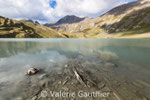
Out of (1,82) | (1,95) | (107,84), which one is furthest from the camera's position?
(1,82)

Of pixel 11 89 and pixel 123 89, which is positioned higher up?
pixel 123 89

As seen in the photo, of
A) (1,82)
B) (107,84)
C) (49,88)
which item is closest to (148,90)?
(107,84)

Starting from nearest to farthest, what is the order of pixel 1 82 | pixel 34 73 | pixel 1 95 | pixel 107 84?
pixel 1 95 < pixel 107 84 < pixel 1 82 < pixel 34 73

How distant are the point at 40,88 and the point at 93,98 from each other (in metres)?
6.25

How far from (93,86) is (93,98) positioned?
1944mm

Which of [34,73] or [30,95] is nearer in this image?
[30,95]

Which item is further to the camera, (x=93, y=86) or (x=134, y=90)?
(x=93, y=86)

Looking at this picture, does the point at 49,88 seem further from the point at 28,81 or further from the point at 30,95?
the point at 28,81

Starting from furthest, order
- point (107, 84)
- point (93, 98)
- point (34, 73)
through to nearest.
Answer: point (34, 73)
point (107, 84)
point (93, 98)

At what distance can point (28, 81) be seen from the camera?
1090 cm

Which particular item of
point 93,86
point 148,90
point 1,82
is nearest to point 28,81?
point 1,82

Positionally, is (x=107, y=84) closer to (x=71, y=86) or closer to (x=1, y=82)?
(x=71, y=86)

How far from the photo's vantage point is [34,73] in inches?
516

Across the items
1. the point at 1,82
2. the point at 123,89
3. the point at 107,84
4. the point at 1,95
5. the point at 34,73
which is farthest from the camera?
the point at 34,73
